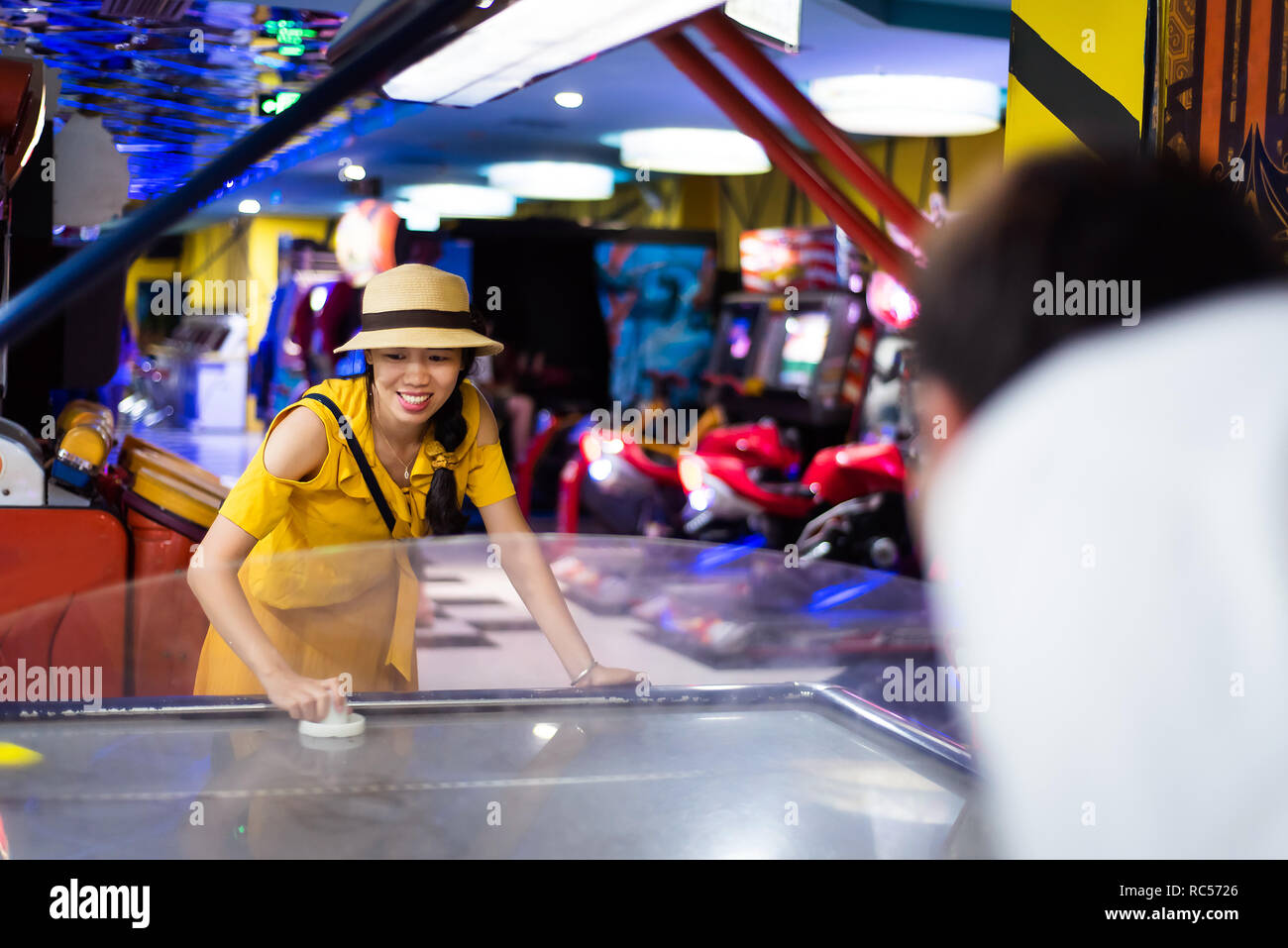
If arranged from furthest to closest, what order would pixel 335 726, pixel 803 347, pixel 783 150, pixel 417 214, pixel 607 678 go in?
pixel 417 214, pixel 803 347, pixel 783 150, pixel 607 678, pixel 335 726

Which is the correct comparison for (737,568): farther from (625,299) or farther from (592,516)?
(625,299)

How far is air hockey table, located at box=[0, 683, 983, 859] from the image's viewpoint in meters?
1.24

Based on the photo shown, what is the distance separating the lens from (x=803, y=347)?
7707mm

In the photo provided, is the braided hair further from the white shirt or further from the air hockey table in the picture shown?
the white shirt

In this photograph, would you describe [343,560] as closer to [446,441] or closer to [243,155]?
Result: [446,441]

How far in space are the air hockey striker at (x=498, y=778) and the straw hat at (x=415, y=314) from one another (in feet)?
2.19

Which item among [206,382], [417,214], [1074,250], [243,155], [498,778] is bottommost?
[498,778]

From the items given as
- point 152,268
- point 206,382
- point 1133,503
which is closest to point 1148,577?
point 1133,503

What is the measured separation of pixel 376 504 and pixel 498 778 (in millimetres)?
937

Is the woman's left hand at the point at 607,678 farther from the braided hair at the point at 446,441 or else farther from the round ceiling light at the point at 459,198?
the round ceiling light at the point at 459,198

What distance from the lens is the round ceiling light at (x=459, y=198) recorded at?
12617mm

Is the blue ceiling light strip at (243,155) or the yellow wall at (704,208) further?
the yellow wall at (704,208)

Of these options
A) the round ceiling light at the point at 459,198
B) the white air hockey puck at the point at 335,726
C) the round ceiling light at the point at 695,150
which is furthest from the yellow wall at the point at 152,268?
the white air hockey puck at the point at 335,726
